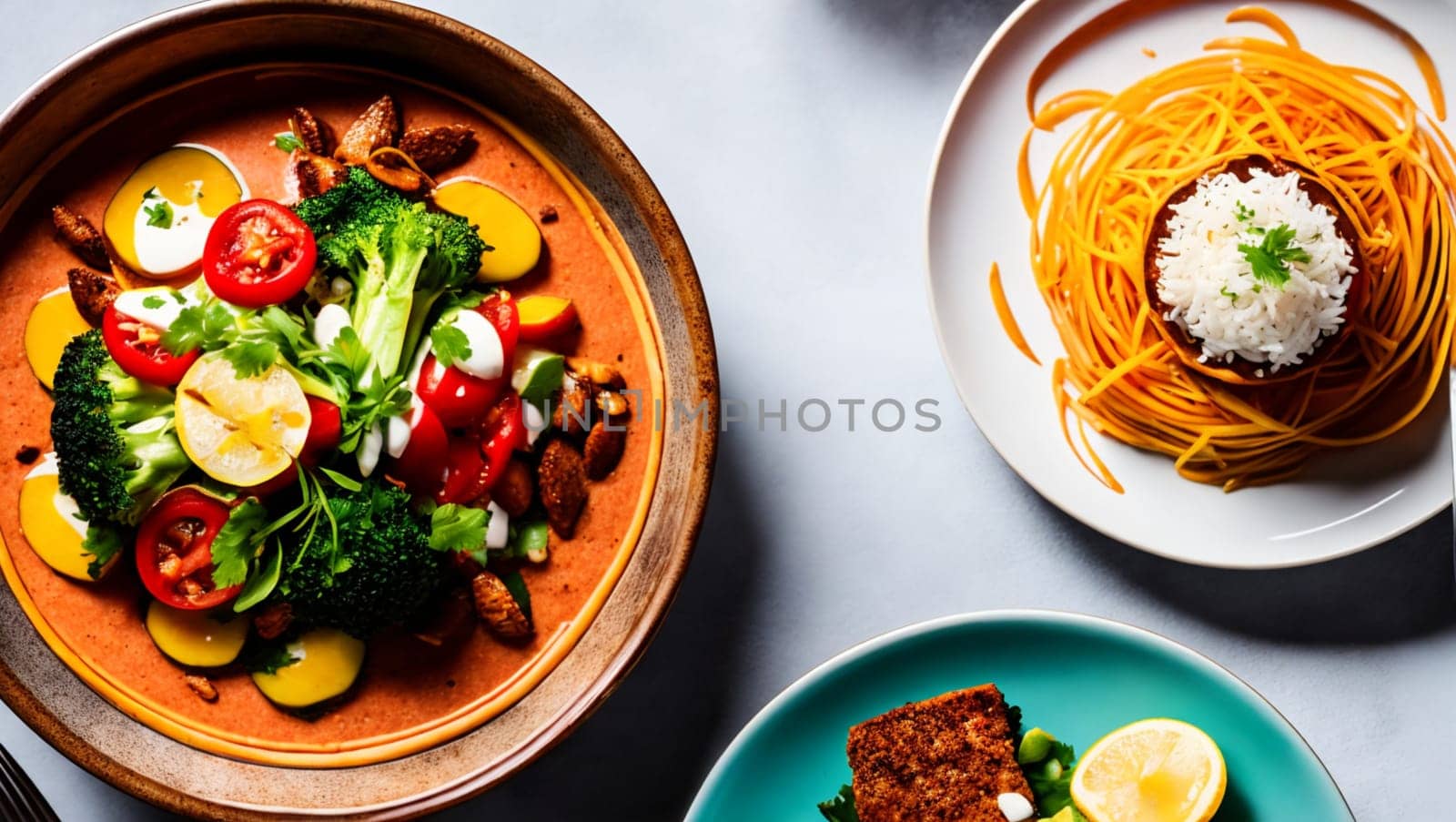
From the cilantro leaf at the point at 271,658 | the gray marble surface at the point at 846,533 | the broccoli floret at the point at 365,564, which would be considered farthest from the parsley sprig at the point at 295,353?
the gray marble surface at the point at 846,533

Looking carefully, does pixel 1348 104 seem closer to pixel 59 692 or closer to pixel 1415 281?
pixel 1415 281

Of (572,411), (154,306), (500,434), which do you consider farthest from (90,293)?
(572,411)

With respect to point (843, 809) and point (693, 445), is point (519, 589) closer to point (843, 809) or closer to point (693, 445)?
point (693, 445)

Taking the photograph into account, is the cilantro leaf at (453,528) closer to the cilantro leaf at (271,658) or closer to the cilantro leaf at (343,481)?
the cilantro leaf at (343,481)

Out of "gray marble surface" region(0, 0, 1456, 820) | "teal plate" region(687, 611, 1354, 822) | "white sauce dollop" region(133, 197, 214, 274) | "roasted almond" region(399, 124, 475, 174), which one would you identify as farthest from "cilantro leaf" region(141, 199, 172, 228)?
"teal plate" region(687, 611, 1354, 822)

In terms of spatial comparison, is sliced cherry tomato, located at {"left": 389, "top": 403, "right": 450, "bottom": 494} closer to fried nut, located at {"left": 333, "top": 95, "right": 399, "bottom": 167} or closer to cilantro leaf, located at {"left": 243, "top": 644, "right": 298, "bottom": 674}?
cilantro leaf, located at {"left": 243, "top": 644, "right": 298, "bottom": 674}

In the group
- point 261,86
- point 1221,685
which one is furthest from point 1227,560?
point 261,86

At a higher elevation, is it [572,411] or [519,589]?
[572,411]
